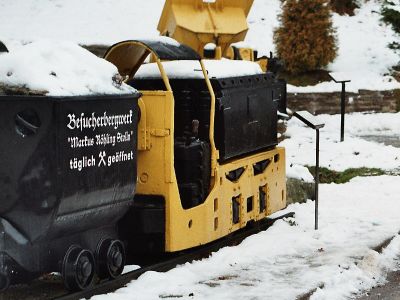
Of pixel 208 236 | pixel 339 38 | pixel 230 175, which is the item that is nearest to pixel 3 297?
pixel 208 236

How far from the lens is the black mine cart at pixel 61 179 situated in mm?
7758

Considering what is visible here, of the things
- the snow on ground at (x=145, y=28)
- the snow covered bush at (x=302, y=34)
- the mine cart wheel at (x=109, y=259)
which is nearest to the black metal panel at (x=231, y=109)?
the mine cart wheel at (x=109, y=259)

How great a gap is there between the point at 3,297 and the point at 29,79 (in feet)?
6.45

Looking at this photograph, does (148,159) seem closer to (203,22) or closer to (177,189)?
(177,189)

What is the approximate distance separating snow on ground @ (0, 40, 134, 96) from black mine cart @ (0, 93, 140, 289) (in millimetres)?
133

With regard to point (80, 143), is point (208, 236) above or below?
below

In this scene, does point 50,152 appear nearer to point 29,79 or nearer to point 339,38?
point 29,79

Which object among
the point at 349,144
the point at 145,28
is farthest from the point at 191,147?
the point at 145,28

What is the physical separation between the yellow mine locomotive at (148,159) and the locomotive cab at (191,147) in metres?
0.01

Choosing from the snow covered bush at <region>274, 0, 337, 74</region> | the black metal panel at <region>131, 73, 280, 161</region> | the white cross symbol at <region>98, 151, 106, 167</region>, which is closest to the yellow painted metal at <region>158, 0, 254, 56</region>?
the black metal panel at <region>131, 73, 280, 161</region>

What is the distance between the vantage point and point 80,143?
8133mm

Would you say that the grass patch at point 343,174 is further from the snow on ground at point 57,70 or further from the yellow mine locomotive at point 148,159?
the snow on ground at point 57,70

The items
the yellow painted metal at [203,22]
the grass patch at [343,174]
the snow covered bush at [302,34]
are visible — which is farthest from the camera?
the snow covered bush at [302,34]

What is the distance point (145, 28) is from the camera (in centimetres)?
2933
